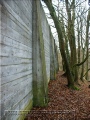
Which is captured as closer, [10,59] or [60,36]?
[10,59]

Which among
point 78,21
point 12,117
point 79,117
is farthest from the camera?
point 78,21

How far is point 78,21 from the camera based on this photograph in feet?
51.2

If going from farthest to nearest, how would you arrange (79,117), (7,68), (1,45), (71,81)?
(71,81), (79,117), (7,68), (1,45)

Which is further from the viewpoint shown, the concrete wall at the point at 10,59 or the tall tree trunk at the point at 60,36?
the tall tree trunk at the point at 60,36

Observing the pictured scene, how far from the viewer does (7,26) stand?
3.02m

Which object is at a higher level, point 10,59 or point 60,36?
point 60,36

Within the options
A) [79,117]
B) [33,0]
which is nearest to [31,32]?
[33,0]

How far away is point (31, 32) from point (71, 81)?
16.4ft

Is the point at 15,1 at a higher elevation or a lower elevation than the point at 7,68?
higher

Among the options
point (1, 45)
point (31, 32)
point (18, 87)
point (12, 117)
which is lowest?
point (12, 117)

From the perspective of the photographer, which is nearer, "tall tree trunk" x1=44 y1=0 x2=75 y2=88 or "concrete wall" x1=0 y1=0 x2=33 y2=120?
"concrete wall" x1=0 y1=0 x2=33 y2=120

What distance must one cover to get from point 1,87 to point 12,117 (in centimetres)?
93

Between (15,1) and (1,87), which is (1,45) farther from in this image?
(15,1)

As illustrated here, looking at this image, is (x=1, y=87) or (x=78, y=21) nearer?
(x=1, y=87)
